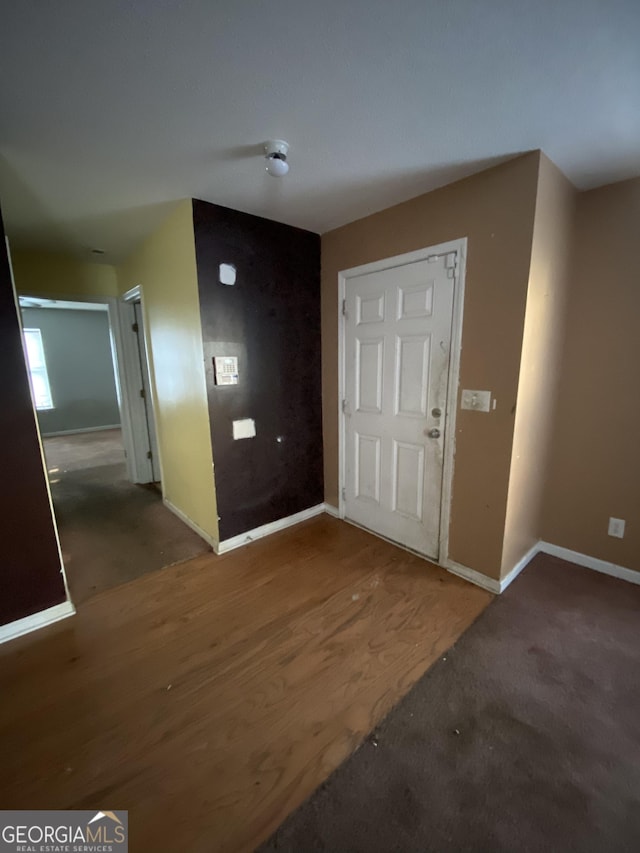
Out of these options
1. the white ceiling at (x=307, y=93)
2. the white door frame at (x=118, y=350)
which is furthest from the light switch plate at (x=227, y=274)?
the white door frame at (x=118, y=350)

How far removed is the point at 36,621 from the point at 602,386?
3.62 meters

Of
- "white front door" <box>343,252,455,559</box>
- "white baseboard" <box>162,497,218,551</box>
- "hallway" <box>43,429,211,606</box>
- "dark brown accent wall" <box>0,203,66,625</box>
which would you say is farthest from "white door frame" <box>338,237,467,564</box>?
"dark brown accent wall" <box>0,203,66,625</box>

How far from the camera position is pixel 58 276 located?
10.5 feet

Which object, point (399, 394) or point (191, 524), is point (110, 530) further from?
point (399, 394)

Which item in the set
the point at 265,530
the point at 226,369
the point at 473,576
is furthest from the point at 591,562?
the point at 226,369

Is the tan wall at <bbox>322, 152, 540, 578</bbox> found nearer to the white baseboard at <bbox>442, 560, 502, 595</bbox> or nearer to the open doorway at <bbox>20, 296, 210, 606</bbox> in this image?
the white baseboard at <bbox>442, 560, 502, 595</bbox>

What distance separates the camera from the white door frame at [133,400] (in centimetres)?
356

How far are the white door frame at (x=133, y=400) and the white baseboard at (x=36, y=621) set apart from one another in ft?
5.15

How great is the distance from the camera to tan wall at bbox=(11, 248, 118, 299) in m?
3.02

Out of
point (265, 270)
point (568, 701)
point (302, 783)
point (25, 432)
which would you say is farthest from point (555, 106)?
point (25, 432)

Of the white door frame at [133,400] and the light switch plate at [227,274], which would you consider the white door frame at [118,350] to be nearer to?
the white door frame at [133,400]

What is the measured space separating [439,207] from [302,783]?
9.19ft

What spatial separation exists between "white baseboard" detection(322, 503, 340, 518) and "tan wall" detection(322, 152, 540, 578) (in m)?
1.11

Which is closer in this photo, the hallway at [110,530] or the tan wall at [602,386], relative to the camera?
the tan wall at [602,386]
